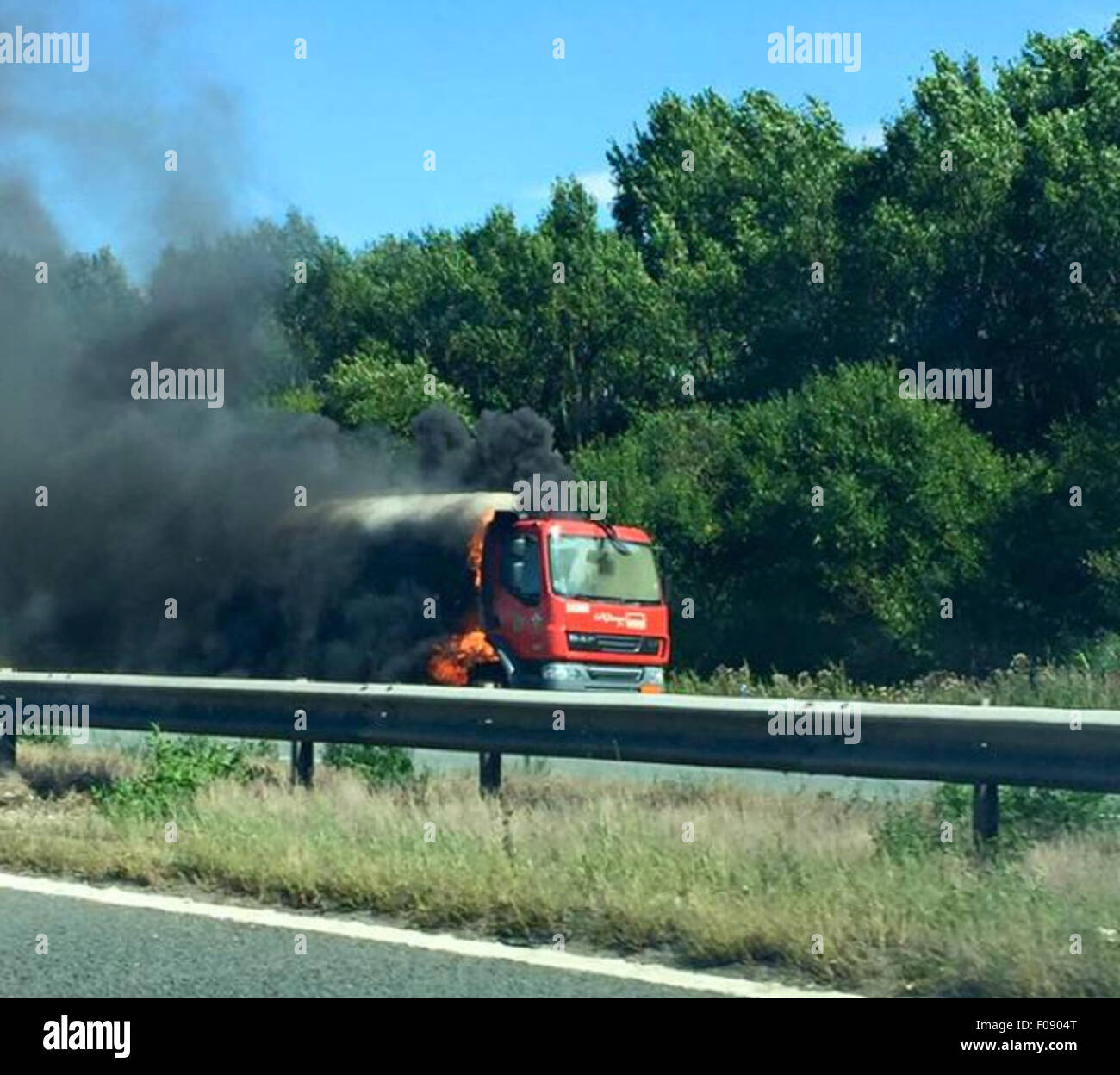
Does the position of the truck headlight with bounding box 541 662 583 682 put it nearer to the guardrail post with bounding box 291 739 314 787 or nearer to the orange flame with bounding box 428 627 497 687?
the orange flame with bounding box 428 627 497 687

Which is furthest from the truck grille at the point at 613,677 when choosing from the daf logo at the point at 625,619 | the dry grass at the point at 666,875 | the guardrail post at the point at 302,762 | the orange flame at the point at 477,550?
the dry grass at the point at 666,875

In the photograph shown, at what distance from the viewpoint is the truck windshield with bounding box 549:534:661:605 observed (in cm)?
2236

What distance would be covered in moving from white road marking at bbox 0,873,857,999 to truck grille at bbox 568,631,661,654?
40.3ft

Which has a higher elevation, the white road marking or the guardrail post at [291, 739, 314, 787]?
the guardrail post at [291, 739, 314, 787]

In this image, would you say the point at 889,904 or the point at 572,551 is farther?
the point at 572,551

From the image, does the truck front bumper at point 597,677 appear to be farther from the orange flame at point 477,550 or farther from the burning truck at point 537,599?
the orange flame at point 477,550

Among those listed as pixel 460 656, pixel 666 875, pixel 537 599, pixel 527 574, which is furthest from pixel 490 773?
pixel 460 656

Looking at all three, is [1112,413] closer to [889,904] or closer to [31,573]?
[31,573]

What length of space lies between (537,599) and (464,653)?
102 centimetres

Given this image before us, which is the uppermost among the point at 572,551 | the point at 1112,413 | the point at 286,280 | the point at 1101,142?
the point at 1101,142

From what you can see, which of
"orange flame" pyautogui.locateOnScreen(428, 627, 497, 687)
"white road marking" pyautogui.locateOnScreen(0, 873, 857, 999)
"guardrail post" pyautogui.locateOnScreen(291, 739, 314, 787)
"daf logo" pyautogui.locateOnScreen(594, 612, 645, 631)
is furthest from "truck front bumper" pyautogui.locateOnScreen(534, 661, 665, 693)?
"white road marking" pyautogui.locateOnScreen(0, 873, 857, 999)

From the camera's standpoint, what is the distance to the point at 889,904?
27.1ft
